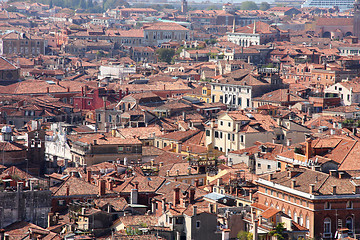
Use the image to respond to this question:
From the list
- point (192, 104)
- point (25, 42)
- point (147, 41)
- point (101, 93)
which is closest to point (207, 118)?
point (192, 104)

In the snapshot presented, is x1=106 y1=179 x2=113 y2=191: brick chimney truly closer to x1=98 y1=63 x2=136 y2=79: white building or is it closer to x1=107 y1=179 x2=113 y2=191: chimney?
x1=107 y1=179 x2=113 y2=191: chimney

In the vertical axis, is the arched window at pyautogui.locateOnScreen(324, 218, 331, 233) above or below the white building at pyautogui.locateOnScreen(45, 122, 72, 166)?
above

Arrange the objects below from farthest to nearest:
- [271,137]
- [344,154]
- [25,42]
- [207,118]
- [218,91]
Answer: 1. [25,42]
2. [218,91]
3. [207,118]
4. [271,137]
5. [344,154]

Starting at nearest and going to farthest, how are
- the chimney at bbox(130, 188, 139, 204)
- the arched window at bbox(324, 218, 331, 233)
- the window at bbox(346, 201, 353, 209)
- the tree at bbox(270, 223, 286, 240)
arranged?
1. the tree at bbox(270, 223, 286, 240)
2. the arched window at bbox(324, 218, 331, 233)
3. the window at bbox(346, 201, 353, 209)
4. the chimney at bbox(130, 188, 139, 204)

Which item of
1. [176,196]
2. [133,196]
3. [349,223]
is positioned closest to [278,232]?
[349,223]

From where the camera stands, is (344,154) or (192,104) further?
(192,104)

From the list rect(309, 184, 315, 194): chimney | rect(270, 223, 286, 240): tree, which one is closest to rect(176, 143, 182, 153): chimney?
rect(309, 184, 315, 194): chimney

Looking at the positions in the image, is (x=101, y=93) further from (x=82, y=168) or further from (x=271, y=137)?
(x=82, y=168)

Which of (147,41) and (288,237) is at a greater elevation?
(288,237)
